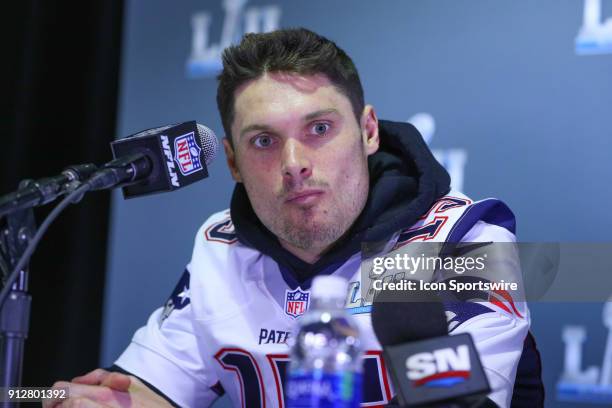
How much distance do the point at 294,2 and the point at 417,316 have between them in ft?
4.93

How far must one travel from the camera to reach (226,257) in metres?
1.92

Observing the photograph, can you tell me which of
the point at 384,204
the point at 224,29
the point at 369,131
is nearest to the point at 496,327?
the point at 384,204

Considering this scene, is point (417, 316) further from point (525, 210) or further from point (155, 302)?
point (155, 302)

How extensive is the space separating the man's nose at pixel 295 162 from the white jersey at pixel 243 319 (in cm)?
26

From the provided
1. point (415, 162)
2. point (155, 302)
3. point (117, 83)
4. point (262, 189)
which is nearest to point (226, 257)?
point (262, 189)

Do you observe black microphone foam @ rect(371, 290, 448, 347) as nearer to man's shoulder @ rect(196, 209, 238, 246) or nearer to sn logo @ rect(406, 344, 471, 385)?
sn logo @ rect(406, 344, 471, 385)

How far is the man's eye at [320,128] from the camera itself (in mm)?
1721

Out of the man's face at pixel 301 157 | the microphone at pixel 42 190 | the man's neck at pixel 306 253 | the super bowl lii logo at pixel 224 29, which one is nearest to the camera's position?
the microphone at pixel 42 190

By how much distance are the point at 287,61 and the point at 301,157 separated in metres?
0.26

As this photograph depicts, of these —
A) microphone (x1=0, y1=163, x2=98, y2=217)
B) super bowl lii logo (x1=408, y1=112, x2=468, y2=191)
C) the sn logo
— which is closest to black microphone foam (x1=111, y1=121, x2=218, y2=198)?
microphone (x1=0, y1=163, x2=98, y2=217)

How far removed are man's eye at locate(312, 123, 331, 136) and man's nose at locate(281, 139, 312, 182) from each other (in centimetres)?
6

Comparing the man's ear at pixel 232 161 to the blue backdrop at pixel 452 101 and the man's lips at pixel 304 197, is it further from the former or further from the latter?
the blue backdrop at pixel 452 101

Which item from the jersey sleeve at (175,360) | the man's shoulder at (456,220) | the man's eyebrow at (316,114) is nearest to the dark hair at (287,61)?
the man's eyebrow at (316,114)

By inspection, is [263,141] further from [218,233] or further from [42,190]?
[42,190]
